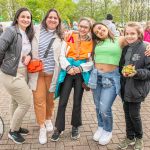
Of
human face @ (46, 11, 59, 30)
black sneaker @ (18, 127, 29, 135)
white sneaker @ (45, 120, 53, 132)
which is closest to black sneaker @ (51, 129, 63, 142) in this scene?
white sneaker @ (45, 120, 53, 132)

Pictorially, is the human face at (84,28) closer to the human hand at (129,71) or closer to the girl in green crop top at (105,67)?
the girl in green crop top at (105,67)

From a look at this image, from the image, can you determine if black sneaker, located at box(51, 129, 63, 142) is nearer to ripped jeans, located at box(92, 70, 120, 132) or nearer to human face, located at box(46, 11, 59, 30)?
ripped jeans, located at box(92, 70, 120, 132)

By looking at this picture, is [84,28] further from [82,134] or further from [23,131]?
[23,131]

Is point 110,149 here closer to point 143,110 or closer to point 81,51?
point 81,51

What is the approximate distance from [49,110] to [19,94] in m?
0.95

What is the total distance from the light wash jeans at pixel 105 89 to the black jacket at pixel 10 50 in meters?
1.15

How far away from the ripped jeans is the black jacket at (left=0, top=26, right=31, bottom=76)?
1245mm

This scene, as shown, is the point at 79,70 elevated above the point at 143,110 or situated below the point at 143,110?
above

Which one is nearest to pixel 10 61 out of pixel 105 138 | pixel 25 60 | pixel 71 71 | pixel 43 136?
pixel 25 60

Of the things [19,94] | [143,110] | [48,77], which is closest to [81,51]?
[48,77]

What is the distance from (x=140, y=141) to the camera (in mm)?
4664

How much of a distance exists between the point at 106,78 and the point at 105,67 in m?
0.17

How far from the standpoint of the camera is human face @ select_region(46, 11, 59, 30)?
4891mm

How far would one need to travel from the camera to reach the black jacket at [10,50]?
14.6 ft
